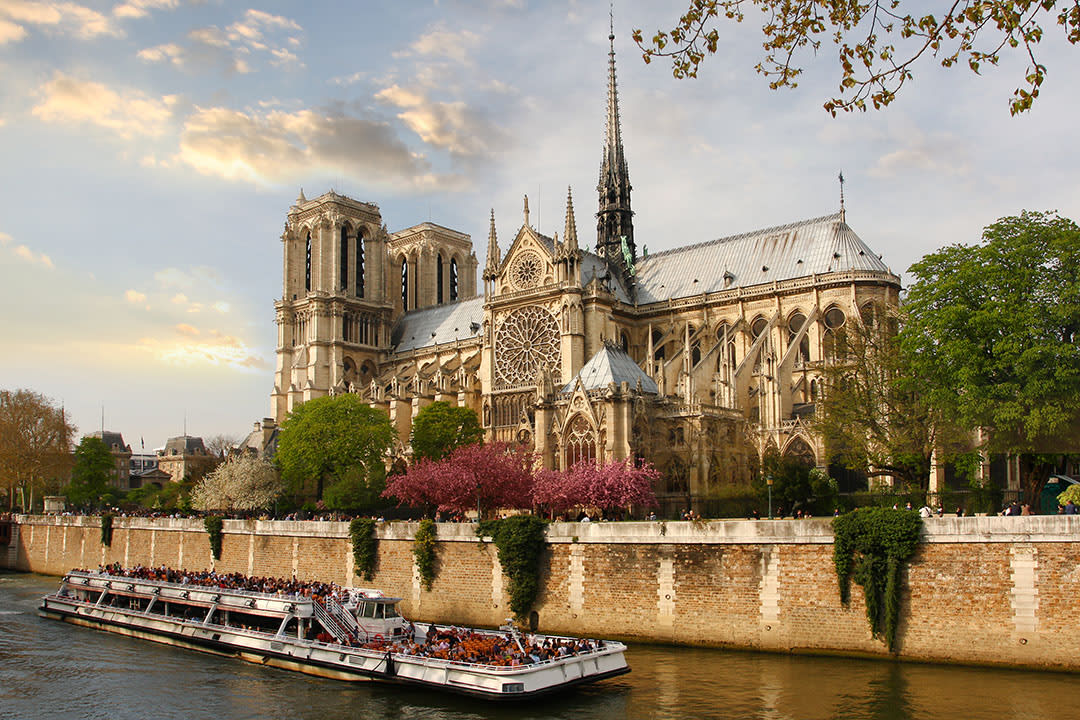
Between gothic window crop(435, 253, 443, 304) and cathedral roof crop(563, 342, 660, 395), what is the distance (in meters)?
51.5

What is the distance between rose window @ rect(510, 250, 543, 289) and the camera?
69312 mm

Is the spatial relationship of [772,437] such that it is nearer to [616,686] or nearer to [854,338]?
[854,338]

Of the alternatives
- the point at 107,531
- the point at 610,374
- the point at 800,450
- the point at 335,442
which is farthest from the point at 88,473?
the point at 800,450

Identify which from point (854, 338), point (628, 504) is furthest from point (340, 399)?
point (854, 338)

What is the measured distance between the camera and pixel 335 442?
63.6 m

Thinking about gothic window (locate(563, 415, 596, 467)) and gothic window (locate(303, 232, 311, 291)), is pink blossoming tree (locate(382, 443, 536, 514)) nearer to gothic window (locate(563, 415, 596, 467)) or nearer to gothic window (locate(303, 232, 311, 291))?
gothic window (locate(563, 415, 596, 467))

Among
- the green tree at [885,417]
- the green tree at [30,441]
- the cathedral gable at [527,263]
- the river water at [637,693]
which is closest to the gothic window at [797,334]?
the cathedral gable at [527,263]

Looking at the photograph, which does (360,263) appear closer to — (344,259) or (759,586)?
(344,259)

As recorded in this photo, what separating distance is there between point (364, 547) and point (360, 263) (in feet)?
187

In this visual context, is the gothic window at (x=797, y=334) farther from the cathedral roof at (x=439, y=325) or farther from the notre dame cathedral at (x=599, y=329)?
the cathedral roof at (x=439, y=325)

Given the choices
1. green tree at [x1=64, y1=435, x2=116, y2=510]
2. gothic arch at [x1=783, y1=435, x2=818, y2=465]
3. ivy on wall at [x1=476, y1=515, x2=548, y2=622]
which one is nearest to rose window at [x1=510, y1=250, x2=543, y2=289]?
gothic arch at [x1=783, y1=435, x2=818, y2=465]

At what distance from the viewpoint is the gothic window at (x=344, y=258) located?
92744 millimetres

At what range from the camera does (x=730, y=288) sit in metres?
68.9

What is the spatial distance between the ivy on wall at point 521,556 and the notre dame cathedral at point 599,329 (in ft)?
36.8
